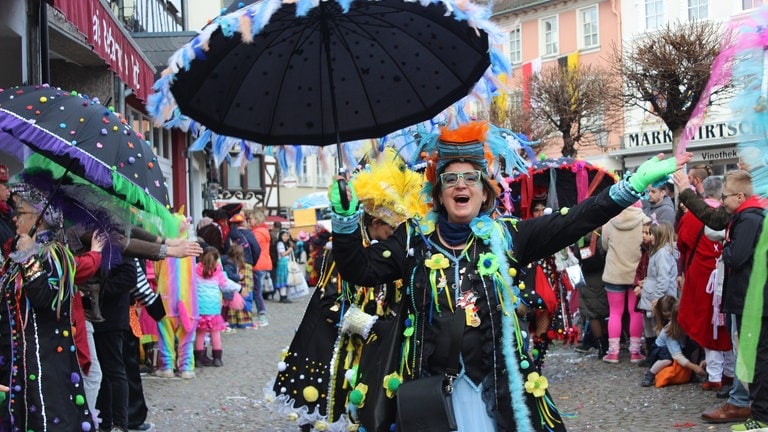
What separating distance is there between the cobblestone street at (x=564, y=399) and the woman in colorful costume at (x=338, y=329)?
82cm

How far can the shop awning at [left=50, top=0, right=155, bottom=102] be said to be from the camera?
6.95 meters

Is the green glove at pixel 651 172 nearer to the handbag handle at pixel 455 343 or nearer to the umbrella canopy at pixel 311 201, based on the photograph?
the handbag handle at pixel 455 343

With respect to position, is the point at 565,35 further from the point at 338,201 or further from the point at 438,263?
the point at 338,201

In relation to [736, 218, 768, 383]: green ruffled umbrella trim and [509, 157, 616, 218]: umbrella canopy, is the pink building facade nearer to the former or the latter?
[509, 157, 616, 218]: umbrella canopy

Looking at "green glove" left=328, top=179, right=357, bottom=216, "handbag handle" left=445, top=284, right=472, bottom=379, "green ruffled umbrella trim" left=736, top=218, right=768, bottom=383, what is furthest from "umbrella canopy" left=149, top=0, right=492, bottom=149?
"green ruffled umbrella trim" left=736, top=218, right=768, bottom=383

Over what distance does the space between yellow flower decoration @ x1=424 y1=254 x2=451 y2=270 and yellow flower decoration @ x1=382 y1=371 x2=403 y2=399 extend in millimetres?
442

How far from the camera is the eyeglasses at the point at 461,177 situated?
135 inches

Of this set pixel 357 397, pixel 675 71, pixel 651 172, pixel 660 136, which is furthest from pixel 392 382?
pixel 660 136

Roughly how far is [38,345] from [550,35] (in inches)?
1314

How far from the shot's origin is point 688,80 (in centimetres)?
1609

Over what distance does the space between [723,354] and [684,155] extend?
449 cm

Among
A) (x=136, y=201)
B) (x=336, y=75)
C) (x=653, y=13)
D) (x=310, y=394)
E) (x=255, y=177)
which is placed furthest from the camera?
(x=255, y=177)

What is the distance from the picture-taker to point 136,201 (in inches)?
175

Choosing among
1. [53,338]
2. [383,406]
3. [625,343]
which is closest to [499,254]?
[383,406]
